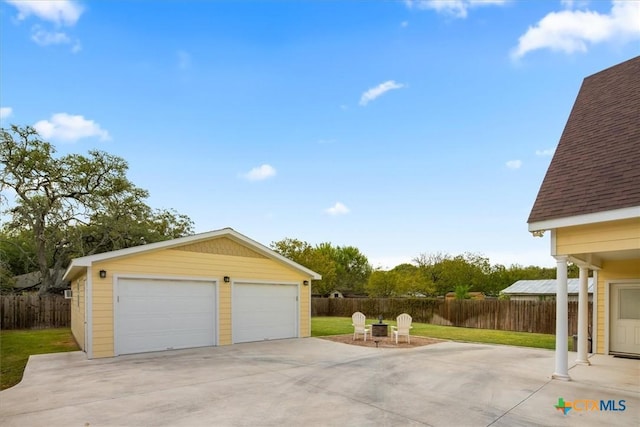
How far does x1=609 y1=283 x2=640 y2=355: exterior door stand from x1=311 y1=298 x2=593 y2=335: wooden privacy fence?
4178 millimetres

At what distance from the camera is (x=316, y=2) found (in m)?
12.6

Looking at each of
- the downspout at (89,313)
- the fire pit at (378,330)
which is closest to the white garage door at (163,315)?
the downspout at (89,313)

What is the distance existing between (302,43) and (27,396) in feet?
42.0

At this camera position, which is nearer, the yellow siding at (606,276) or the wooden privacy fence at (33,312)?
the yellow siding at (606,276)

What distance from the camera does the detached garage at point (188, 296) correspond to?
980cm

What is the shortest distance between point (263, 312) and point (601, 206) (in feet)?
32.6

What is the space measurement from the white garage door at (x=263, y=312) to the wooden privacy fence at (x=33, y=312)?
10.8 metres

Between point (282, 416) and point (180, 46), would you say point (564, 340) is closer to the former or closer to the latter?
point (282, 416)

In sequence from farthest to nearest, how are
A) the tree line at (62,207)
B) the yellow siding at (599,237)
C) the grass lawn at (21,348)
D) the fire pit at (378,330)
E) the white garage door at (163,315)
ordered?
the tree line at (62,207) → the fire pit at (378,330) → the white garage door at (163,315) → the grass lawn at (21,348) → the yellow siding at (599,237)

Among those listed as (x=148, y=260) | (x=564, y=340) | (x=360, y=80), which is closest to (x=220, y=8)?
(x=360, y=80)

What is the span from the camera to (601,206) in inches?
257

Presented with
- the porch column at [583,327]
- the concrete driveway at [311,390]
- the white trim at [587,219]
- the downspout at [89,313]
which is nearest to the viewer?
the concrete driveway at [311,390]

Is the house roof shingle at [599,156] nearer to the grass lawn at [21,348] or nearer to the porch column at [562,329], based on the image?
the porch column at [562,329]

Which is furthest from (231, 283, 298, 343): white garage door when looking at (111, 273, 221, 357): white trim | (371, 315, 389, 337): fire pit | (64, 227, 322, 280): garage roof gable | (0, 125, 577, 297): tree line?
(0, 125, 577, 297): tree line
